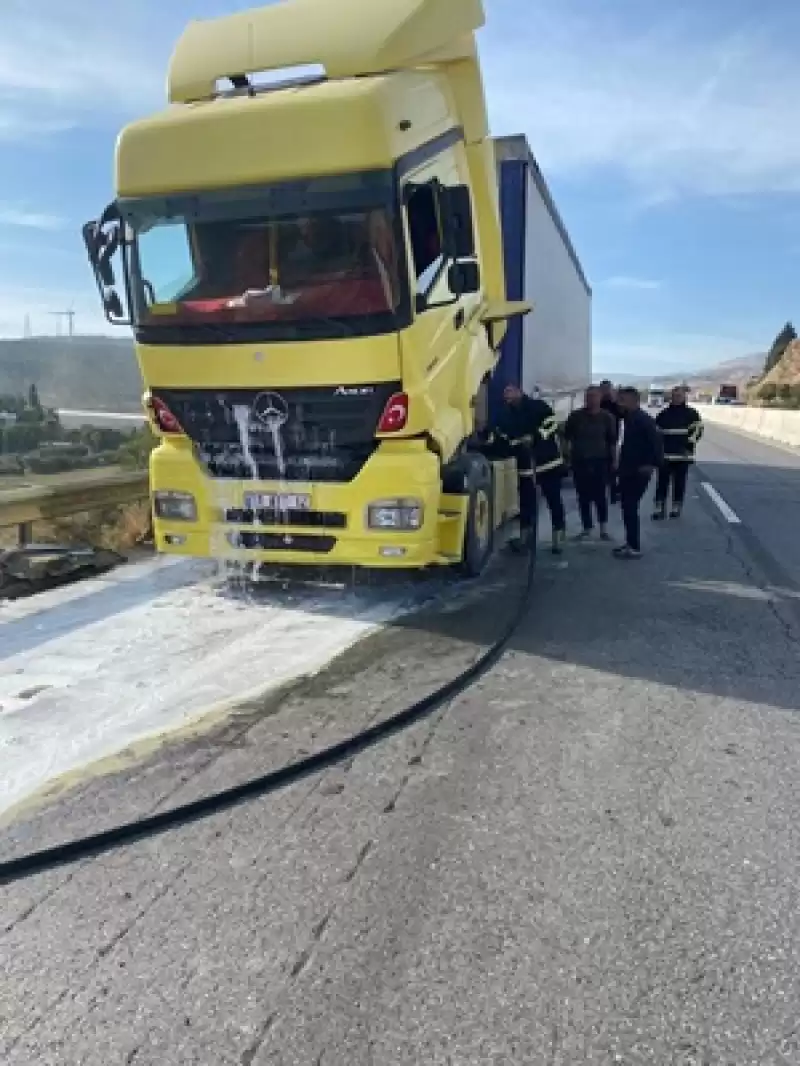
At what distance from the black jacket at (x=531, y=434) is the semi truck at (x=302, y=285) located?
1704 millimetres

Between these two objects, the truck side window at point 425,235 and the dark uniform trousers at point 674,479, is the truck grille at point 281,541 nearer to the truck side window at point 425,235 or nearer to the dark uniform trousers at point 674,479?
the truck side window at point 425,235

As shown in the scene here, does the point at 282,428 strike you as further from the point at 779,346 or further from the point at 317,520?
the point at 779,346

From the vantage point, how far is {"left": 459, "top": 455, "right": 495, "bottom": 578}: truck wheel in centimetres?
673

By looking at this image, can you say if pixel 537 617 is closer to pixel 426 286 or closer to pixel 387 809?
pixel 426 286

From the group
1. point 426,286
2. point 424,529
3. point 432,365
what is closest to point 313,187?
point 426,286

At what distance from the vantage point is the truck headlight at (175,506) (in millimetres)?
6156

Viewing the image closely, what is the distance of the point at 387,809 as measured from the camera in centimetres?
339

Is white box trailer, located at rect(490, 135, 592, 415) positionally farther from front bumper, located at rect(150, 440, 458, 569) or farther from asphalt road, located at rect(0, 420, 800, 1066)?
asphalt road, located at rect(0, 420, 800, 1066)

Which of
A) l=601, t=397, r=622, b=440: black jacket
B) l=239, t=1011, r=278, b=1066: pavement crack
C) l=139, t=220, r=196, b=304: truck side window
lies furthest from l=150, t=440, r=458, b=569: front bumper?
l=601, t=397, r=622, b=440: black jacket

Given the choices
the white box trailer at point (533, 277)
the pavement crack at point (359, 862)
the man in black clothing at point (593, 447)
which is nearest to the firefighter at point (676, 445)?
the white box trailer at point (533, 277)

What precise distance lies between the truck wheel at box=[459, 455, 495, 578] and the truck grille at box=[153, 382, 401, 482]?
119 centimetres

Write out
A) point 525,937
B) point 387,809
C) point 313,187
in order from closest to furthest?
point 525,937 → point 387,809 → point 313,187

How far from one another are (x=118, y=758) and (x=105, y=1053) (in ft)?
5.87

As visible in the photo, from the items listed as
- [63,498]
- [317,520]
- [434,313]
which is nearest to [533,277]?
[434,313]
